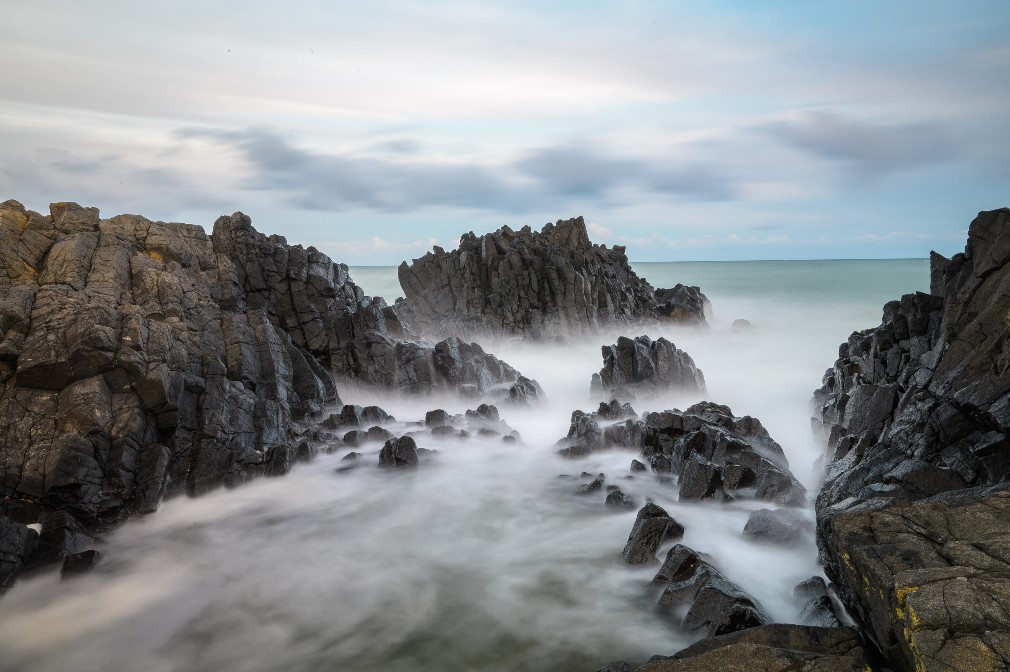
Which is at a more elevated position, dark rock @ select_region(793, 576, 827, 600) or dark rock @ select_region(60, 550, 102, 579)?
dark rock @ select_region(793, 576, 827, 600)

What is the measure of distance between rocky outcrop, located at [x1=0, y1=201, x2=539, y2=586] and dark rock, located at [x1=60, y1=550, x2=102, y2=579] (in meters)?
0.53

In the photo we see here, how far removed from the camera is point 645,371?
27172 millimetres

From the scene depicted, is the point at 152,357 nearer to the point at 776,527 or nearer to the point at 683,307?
the point at 776,527

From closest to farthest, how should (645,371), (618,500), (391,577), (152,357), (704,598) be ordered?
(704,598)
(391,577)
(618,500)
(152,357)
(645,371)

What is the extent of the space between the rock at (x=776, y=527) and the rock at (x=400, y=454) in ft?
33.4

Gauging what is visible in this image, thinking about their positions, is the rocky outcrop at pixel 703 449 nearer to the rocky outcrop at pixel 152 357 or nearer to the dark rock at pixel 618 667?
the rocky outcrop at pixel 152 357

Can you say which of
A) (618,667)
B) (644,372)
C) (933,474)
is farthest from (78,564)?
(644,372)

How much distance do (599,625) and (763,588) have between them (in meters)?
3.10

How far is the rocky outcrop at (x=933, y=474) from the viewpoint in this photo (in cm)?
570

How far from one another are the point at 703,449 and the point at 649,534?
556cm

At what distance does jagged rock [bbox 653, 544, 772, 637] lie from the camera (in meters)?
8.77

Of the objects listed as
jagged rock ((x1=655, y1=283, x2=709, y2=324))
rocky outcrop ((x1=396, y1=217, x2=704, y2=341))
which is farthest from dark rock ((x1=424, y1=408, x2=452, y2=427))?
jagged rock ((x1=655, y1=283, x2=709, y2=324))

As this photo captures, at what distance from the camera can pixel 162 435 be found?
16.2m

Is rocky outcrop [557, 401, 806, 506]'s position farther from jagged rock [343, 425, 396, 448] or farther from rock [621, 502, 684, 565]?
jagged rock [343, 425, 396, 448]
